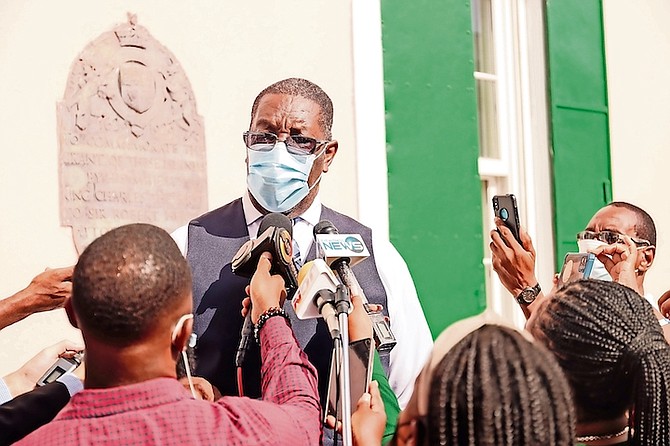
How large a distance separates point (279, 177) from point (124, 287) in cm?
131

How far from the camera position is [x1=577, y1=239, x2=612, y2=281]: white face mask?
156 inches

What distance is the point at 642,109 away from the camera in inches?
297

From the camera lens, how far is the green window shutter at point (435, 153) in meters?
6.00

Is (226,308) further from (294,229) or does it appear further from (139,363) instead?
(139,363)

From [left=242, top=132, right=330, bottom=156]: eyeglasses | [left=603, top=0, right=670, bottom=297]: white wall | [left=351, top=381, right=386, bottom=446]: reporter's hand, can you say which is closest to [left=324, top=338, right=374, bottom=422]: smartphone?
[left=351, top=381, right=386, bottom=446]: reporter's hand

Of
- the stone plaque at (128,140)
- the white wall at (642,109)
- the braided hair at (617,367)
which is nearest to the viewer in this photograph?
the braided hair at (617,367)

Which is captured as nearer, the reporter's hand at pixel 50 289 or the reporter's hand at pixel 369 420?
the reporter's hand at pixel 369 420

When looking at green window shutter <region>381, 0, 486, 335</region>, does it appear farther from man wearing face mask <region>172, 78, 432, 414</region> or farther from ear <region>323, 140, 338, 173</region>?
man wearing face mask <region>172, 78, 432, 414</region>

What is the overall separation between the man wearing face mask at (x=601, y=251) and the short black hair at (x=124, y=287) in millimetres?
1559

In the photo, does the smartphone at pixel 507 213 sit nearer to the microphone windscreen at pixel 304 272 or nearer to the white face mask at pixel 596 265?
the white face mask at pixel 596 265

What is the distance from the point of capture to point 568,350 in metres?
2.26

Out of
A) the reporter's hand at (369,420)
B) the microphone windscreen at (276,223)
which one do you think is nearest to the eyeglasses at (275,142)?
the microphone windscreen at (276,223)

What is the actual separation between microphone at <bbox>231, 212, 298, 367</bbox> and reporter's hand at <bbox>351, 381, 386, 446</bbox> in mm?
386

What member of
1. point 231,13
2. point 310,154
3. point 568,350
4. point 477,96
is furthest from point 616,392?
point 477,96
